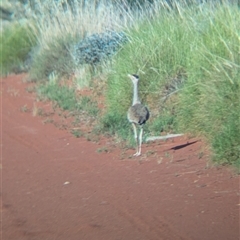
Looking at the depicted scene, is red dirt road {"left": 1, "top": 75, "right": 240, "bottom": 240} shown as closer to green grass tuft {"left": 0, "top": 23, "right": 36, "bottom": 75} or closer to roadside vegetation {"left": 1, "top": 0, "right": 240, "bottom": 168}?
roadside vegetation {"left": 1, "top": 0, "right": 240, "bottom": 168}

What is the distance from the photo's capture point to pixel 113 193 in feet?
30.1

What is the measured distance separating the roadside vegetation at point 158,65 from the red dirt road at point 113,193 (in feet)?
1.97

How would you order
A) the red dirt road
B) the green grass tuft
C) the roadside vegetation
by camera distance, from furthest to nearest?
the green grass tuft
the roadside vegetation
the red dirt road

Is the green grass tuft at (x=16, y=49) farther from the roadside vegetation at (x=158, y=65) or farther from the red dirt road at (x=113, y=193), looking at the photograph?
the red dirt road at (x=113, y=193)

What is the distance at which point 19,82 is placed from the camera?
22188 mm

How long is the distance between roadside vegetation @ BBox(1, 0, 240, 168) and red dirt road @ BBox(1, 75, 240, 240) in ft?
1.97

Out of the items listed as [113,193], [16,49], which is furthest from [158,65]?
[16,49]

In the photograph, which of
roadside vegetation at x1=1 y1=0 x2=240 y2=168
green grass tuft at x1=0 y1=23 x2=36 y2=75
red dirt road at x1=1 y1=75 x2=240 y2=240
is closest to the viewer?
red dirt road at x1=1 y1=75 x2=240 y2=240

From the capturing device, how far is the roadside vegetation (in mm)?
10930

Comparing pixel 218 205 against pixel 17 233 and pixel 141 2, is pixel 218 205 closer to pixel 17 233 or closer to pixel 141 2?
pixel 17 233

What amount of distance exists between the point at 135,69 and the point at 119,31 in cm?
363

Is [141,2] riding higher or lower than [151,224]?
higher

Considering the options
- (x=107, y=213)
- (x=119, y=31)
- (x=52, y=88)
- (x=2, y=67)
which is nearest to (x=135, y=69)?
(x=119, y=31)

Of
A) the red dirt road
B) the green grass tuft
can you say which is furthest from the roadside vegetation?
the green grass tuft
